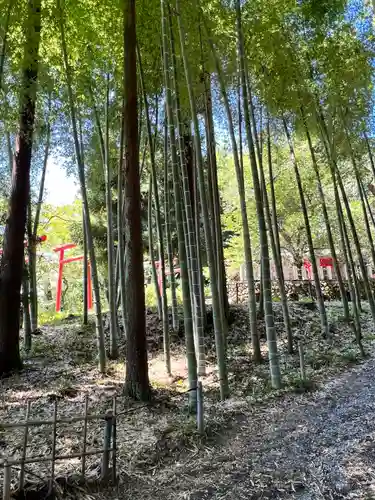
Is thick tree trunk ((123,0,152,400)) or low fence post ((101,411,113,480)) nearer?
low fence post ((101,411,113,480))

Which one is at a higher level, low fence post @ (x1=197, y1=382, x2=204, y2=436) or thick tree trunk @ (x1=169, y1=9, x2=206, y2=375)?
thick tree trunk @ (x1=169, y1=9, x2=206, y2=375)

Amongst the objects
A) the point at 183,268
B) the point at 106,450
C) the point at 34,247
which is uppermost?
the point at 34,247

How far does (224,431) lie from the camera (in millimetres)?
3090

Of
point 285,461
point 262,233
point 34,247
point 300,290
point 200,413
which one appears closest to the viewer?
point 285,461

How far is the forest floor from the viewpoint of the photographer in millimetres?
2254

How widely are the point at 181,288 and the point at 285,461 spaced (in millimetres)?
1691

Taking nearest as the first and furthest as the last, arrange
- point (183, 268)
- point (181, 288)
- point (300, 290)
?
1. point (183, 268)
2. point (181, 288)
3. point (300, 290)

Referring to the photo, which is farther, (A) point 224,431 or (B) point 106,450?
(A) point 224,431

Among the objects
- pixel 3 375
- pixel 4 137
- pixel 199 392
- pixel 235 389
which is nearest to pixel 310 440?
pixel 199 392

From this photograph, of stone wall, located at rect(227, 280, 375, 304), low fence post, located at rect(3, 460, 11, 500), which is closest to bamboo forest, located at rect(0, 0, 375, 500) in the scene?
low fence post, located at rect(3, 460, 11, 500)

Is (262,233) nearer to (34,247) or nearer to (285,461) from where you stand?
(285,461)

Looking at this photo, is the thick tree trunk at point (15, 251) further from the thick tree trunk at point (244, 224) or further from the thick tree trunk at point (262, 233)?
the thick tree trunk at point (262, 233)

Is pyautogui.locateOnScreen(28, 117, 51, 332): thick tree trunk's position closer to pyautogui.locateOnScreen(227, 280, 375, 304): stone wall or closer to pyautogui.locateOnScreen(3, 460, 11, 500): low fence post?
pyautogui.locateOnScreen(3, 460, 11, 500): low fence post

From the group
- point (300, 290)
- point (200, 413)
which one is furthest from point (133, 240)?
point (300, 290)
